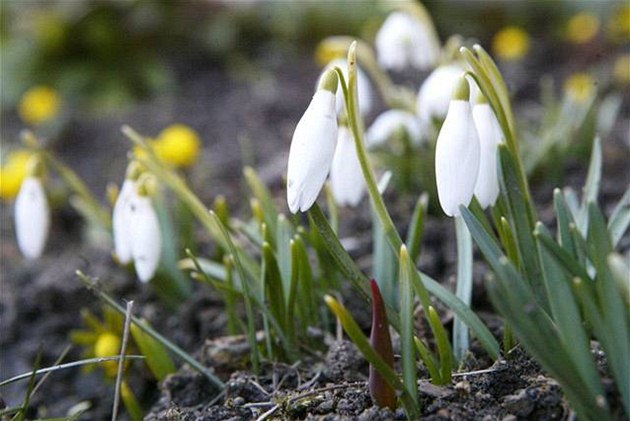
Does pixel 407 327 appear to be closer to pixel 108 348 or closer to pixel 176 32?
pixel 108 348

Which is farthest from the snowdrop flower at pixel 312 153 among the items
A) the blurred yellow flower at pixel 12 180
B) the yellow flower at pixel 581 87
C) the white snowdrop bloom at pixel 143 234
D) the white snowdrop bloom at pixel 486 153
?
the blurred yellow flower at pixel 12 180

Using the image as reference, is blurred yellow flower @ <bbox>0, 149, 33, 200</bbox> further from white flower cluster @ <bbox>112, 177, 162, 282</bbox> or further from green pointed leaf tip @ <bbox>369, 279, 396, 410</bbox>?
green pointed leaf tip @ <bbox>369, 279, 396, 410</bbox>

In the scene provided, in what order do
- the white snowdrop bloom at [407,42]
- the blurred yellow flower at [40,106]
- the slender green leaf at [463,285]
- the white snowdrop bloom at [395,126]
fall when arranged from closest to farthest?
the slender green leaf at [463,285], the white snowdrop bloom at [395,126], the white snowdrop bloom at [407,42], the blurred yellow flower at [40,106]

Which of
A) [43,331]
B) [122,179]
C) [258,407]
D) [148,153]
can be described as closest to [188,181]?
[122,179]

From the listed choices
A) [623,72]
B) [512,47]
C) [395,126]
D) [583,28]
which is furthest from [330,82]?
[583,28]

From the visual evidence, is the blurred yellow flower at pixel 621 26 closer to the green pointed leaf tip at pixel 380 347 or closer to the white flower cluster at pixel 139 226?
the white flower cluster at pixel 139 226

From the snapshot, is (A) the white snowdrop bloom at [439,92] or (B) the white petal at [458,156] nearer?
(B) the white petal at [458,156]

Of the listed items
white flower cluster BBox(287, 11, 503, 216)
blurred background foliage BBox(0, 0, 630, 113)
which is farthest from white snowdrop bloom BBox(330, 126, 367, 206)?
blurred background foliage BBox(0, 0, 630, 113)
